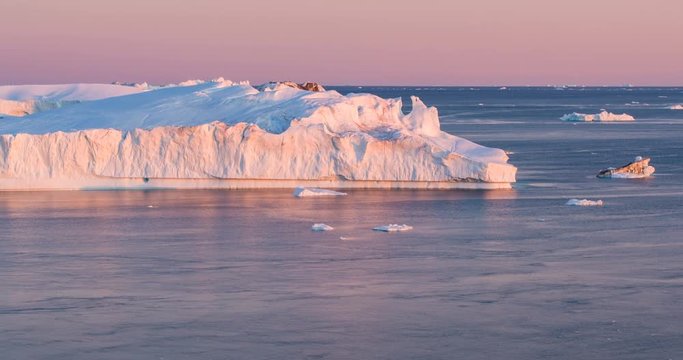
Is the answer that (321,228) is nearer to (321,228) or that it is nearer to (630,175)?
(321,228)

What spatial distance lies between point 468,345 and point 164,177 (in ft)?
47.0

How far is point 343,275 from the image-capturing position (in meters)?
15.0

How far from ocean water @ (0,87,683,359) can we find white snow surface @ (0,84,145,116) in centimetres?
1191

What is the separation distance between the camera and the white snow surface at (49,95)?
35.4 meters

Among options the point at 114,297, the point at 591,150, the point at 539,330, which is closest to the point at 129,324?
the point at 114,297

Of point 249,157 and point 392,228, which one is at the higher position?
point 249,157

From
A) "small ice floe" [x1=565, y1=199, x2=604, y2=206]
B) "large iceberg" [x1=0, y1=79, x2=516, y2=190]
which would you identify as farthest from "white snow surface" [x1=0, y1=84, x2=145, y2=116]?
"small ice floe" [x1=565, y1=199, x2=604, y2=206]

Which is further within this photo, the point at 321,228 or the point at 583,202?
the point at 583,202

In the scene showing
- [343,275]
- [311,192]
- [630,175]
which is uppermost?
[630,175]

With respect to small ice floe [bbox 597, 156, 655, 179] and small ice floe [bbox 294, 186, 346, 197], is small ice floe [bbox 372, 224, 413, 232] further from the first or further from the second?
small ice floe [bbox 597, 156, 655, 179]

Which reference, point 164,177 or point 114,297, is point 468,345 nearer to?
point 114,297

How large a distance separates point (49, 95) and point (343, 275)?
25930 mm

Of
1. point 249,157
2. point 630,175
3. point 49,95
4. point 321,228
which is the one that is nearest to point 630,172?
point 630,175

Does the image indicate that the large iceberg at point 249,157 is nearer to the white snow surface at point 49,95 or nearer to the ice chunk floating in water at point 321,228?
the ice chunk floating in water at point 321,228
